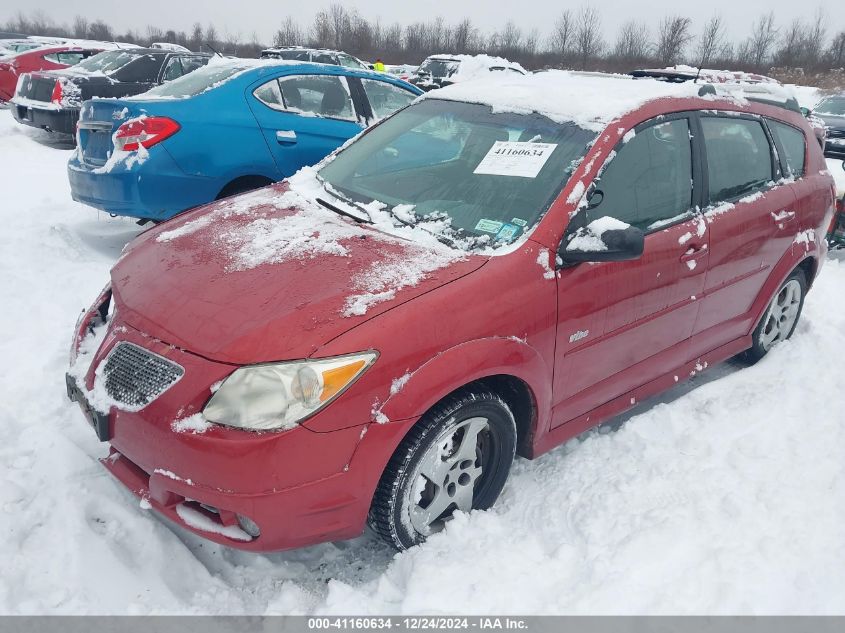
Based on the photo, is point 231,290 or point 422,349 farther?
point 231,290

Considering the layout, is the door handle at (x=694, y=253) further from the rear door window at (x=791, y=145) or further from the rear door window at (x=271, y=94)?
the rear door window at (x=271, y=94)

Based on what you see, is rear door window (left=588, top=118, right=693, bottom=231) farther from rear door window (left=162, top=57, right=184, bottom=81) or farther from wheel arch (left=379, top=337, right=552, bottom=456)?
rear door window (left=162, top=57, right=184, bottom=81)

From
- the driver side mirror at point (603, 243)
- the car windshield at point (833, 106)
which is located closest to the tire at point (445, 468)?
the driver side mirror at point (603, 243)

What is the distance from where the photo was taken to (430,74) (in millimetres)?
19547

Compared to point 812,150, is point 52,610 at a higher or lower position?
lower

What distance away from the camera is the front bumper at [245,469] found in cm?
206

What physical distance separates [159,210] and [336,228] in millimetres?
2710

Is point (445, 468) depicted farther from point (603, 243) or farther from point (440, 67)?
point (440, 67)

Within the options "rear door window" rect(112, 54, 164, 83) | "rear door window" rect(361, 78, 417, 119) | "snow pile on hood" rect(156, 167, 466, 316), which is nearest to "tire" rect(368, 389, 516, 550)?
"snow pile on hood" rect(156, 167, 466, 316)

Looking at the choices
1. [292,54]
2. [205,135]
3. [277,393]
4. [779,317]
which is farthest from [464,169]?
[292,54]

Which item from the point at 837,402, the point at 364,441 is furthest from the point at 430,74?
the point at 364,441

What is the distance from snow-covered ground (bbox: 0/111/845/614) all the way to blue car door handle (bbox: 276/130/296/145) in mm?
2600

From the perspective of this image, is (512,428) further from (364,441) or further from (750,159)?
(750,159)

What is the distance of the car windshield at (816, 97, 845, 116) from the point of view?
592 inches
